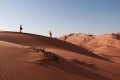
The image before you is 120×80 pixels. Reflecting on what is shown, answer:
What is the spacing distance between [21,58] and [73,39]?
52226 millimetres

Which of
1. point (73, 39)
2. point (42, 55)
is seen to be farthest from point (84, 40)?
point (42, 55)

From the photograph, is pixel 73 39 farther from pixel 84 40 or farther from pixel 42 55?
pixel 42 55

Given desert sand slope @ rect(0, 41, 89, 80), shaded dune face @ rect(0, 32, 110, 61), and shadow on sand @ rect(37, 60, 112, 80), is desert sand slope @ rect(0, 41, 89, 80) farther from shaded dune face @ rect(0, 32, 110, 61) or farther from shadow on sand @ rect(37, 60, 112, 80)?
shaded dune face @ rect(0, 32, 110, 61)

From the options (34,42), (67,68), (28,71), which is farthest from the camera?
(34,42)

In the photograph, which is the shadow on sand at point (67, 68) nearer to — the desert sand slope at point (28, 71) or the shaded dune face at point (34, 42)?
the desert sand slope at point (28, 71)

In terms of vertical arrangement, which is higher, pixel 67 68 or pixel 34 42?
pixel 34 42

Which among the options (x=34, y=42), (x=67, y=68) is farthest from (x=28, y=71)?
(x=34, y=42)

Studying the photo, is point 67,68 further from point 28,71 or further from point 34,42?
point 34,42

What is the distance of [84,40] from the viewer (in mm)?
59406

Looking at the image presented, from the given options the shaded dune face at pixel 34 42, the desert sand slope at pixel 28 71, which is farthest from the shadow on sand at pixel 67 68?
the shaded dune face at pixel 34 42

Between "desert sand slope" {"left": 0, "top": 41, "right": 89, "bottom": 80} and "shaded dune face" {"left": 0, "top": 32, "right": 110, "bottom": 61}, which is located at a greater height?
"shaded dune face" {"left": 0, "top": 32, "right": 110, "bottom": 61}

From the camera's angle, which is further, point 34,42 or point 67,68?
point 34,42

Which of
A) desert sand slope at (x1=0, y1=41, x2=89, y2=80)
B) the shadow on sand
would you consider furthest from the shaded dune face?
desert sand slope at (x1=0, y1=41, x2=89, y2=80)

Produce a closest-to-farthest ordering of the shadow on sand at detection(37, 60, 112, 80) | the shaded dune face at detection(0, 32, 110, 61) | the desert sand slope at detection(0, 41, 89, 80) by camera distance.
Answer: the desert sand slope at detection(0, 41, 89, 80)
the shadow on sand at detection(37, 60, 112, 80)
the shaded dune face at detection(0, 32, 110, 61)
